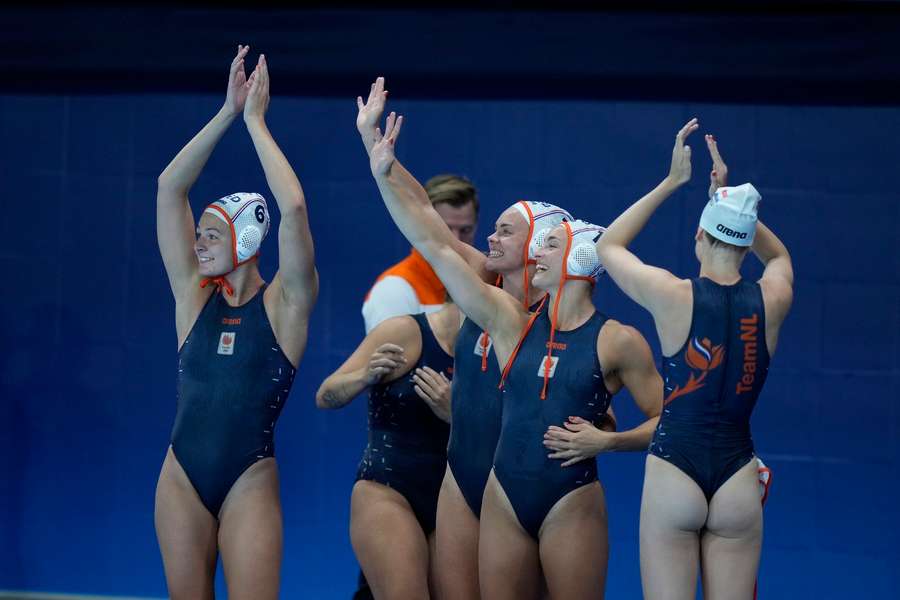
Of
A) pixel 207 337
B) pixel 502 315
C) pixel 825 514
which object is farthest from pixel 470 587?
pixel 825 514

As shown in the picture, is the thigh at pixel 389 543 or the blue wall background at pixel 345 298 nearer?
the thigh at pixel 389 543

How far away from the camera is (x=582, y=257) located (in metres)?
4.01

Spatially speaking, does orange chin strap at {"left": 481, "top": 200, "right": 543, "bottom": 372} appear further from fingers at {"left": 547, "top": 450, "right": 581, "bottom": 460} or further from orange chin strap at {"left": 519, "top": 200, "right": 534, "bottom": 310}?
fingers at {"left": 547, "top": 450, "right": 581, "bottom": 460}

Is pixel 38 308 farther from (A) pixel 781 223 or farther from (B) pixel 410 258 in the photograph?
(A) pixel 781 223

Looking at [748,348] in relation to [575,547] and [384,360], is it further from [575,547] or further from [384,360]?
[384,360]

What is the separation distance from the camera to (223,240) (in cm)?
418

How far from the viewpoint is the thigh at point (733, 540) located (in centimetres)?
368

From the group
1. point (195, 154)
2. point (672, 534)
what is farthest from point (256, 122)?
point (672, 534)

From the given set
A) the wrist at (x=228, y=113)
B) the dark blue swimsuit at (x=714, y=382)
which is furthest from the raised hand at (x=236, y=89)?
the dark blue swimsuit at (x=714, y=382)

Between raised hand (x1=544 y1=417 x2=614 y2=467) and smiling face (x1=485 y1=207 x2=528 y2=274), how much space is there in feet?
2.22

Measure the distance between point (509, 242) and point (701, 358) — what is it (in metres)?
0.88

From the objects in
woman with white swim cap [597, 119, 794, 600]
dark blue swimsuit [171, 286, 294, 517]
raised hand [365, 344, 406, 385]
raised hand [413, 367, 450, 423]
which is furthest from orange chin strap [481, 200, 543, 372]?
dark blue swimsuit [171, 286, 294, 517]

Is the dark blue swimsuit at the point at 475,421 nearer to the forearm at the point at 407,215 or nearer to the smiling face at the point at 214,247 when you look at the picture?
the forearm at the point at 407,215

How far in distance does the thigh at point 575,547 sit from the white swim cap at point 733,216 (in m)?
0.91
